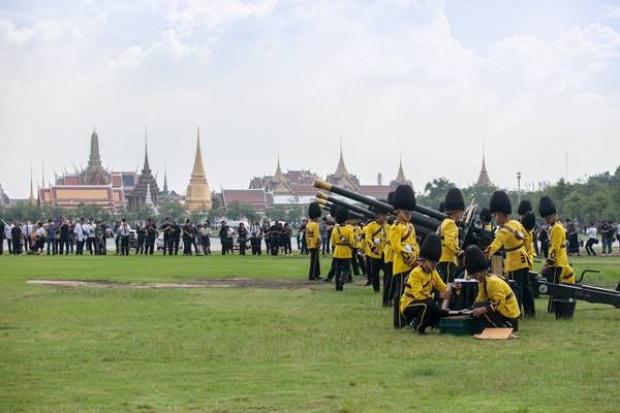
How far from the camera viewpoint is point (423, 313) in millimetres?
15719

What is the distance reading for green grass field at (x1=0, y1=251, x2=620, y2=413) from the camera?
409 inches

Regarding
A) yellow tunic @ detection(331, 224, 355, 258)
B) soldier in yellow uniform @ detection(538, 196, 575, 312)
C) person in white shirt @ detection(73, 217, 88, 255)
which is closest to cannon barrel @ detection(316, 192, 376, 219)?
yellow tunic @ detection(331, 224, 355, 258)

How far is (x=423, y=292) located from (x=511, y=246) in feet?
8.58

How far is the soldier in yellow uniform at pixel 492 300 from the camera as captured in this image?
15.4 meters

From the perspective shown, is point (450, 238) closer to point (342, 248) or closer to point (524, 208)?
point (524, 208)

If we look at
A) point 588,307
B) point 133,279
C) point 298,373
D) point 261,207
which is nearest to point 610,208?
point 133,279

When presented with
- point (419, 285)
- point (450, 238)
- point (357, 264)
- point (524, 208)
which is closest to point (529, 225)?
point (524, 208)

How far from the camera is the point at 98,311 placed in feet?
63.9

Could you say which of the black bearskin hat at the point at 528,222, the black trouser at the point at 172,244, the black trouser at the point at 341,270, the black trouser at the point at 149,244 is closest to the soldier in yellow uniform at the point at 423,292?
the black bearskin hat at the point at 528,222

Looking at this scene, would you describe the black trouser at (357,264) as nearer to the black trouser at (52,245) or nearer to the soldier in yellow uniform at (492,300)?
the soldier in yellow uniform at (492,300)

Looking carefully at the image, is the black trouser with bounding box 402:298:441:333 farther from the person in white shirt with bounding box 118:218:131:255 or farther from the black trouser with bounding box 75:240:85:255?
the black trouser with bounding box 75:240:85:255

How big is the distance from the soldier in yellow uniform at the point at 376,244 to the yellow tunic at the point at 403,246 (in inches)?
246

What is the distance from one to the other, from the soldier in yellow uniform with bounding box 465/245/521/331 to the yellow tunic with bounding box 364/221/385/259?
8327mm

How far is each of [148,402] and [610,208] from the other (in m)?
76.6
